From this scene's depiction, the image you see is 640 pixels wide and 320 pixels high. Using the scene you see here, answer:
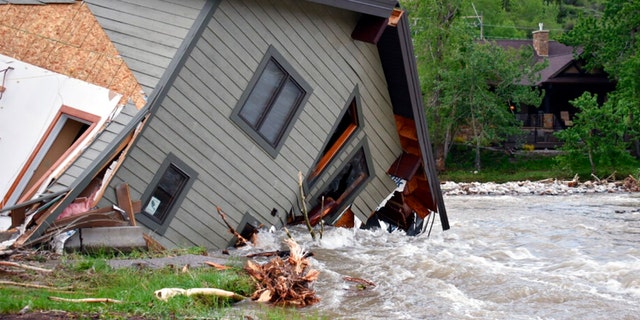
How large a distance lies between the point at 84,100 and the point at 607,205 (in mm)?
20476

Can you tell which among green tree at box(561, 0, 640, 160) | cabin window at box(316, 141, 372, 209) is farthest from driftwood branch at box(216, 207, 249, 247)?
green tree at box(561, 0, 640, 160)

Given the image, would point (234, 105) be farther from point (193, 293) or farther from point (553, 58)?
point (553, 58)

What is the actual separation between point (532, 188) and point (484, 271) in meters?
24.0

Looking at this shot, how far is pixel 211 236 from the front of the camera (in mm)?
13266

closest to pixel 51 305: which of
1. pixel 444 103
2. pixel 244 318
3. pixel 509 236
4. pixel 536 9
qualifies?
pixel 244 318

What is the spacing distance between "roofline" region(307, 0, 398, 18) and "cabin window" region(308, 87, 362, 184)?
1423 millimetres

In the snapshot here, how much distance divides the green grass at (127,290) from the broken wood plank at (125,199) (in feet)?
3.93

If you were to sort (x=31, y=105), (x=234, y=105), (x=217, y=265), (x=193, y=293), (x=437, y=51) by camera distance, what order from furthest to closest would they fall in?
(x=437, y=51) < (x=234, y=105) < (x=31, y=105) < (x=217, y=265) < (x=193, y=293)

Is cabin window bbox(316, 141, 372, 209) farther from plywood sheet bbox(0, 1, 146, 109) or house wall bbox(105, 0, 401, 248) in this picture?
plywood sheet bbox(0, 1, 146, 109)

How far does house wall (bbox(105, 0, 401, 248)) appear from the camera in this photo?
482 inches

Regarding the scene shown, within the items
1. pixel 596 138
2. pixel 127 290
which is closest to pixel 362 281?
pixel 127 290

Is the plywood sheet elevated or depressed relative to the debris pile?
depressed

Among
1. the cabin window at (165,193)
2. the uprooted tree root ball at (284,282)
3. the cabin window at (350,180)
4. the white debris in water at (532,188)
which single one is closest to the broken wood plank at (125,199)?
the cabin window at (165,193)

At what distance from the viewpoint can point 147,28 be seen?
12.6 metres
